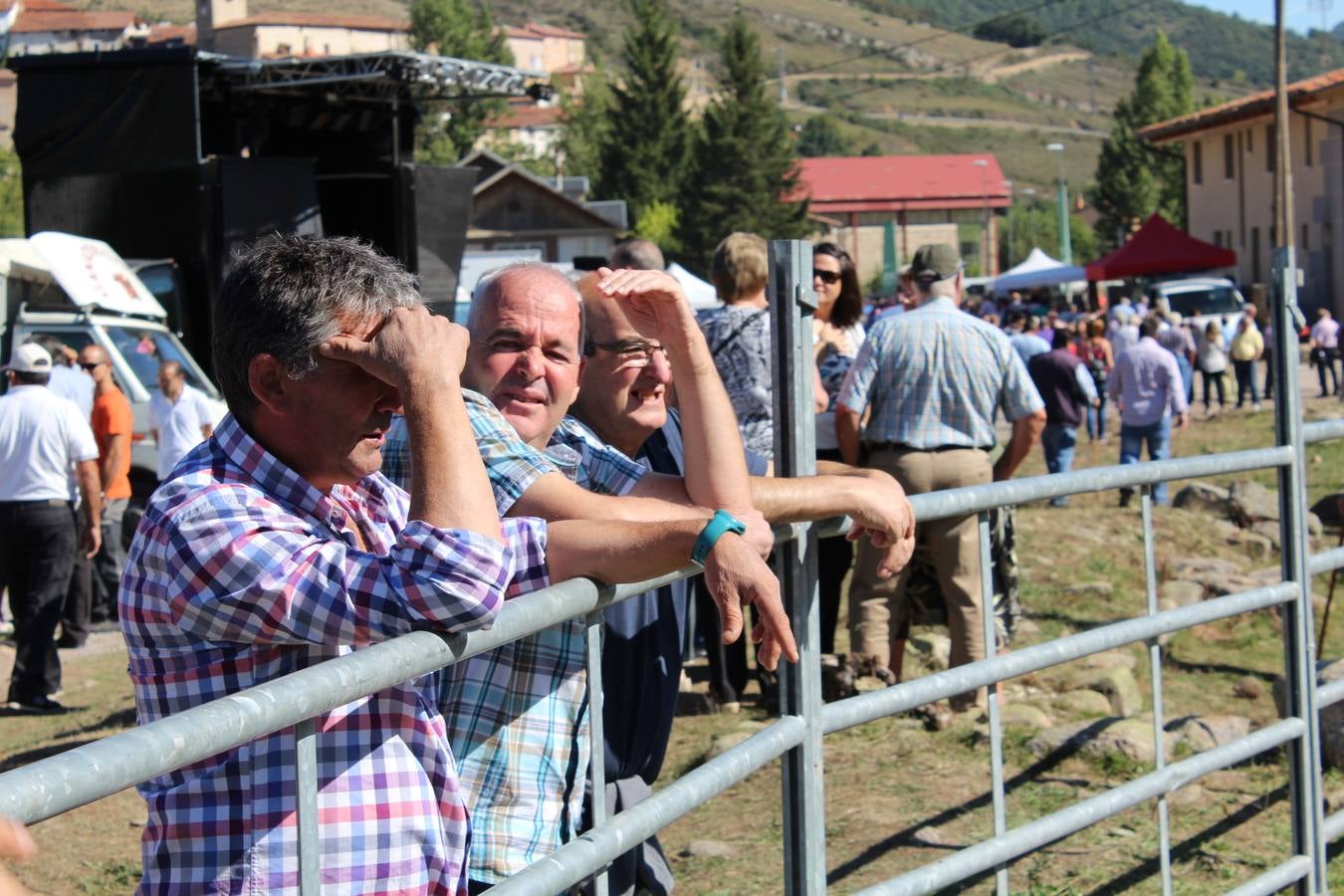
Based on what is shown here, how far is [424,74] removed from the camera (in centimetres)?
1639

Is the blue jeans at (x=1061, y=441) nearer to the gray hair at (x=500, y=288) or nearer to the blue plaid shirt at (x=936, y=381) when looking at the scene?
the blue plaid shirt at (x=936, y=381)

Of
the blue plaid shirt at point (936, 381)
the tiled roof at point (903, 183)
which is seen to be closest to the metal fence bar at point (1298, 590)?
the blue plaid shirt at point (936, 381)

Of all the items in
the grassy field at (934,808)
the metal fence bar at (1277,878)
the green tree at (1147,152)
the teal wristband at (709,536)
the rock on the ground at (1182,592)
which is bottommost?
the grassy field at (934,808)

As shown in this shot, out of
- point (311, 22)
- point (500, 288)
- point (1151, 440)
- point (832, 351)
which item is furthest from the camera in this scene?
point (311, 22)

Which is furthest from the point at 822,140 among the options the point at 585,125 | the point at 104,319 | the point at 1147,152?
the point at 104,319

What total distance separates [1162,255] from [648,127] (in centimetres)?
4815

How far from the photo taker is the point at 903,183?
341 feet

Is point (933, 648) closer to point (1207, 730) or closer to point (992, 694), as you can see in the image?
point (1207, 730)

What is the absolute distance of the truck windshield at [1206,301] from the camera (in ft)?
97.6

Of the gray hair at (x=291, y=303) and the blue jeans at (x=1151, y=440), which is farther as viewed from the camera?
the blue jeans at (x=1151, y=440)

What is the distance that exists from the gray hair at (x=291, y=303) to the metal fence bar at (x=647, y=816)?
0.68m

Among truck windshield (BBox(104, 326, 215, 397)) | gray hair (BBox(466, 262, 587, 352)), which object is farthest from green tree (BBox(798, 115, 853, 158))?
gray hair (BBox(466, 262, 587, 352))

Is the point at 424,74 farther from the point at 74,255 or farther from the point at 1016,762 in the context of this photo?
the point at 1016,762

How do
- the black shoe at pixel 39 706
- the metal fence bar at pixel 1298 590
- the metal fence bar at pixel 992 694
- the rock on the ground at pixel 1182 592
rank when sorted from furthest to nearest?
the rock on the ground at pixel 1182 592 → the black shoe at pixel 39 706 → the metal fence bar at pixel 1298 590 → the metal fence bar at pixel 992 694
